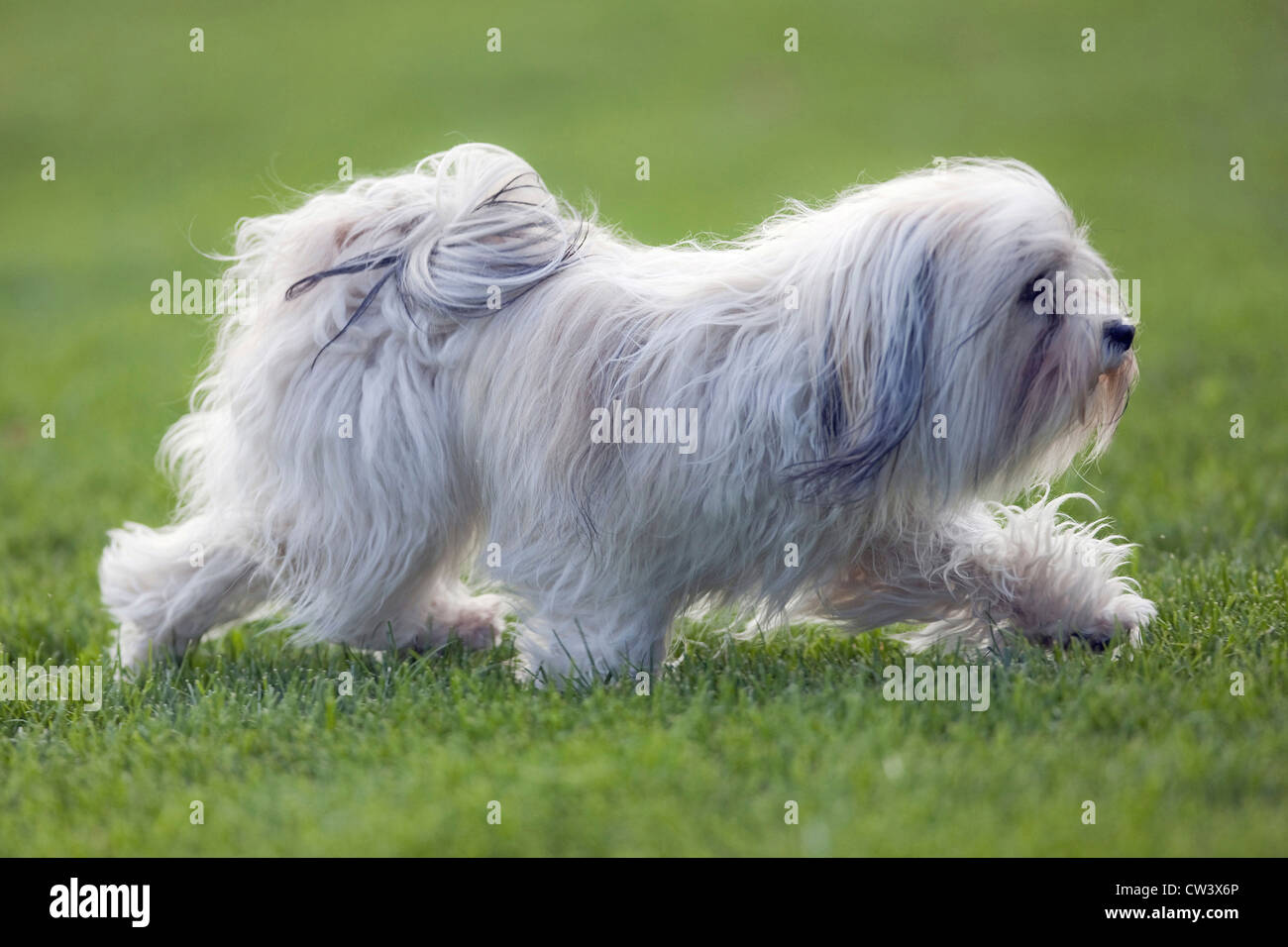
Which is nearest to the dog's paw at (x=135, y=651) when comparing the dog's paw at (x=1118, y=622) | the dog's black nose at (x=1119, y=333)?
the dog's paw at (x=1118, y=622)

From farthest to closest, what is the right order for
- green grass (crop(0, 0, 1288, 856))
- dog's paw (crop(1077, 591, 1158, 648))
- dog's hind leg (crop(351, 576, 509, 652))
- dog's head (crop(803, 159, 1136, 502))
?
dog's hind leg (crop(351, 576, 509, 652)), dog's paw (crop(1077, 591, 1158, 648)), dog's head (crop(803, 159, 1136, 502)), green grass (crop(0, 0, 1288, 856))

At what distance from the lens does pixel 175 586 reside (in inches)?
179

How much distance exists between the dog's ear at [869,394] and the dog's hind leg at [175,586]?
1.91m

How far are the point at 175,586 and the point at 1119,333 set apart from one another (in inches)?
120

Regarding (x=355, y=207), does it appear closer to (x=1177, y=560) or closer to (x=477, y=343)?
(x=477, y=343)

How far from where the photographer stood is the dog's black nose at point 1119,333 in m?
3.61

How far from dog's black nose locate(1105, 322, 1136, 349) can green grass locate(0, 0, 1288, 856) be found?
88cm

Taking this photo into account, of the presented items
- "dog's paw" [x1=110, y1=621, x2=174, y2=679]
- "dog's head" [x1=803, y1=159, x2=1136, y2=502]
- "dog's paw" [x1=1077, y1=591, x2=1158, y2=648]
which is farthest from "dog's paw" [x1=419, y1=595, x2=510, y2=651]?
"dog's paw" [x1=1077, y1=591, x2=1158, y2=648]

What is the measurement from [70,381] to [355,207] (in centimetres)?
633

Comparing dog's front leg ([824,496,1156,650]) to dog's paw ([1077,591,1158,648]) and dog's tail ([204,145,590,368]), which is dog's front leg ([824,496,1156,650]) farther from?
dog's tail ([204,145,590,368])

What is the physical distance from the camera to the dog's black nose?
3.61 metres

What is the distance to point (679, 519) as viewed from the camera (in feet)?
12.5

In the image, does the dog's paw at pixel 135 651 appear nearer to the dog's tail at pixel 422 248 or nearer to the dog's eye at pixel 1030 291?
the dog's tail at pixel 422 248

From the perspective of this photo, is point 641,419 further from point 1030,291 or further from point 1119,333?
point 1119,333
